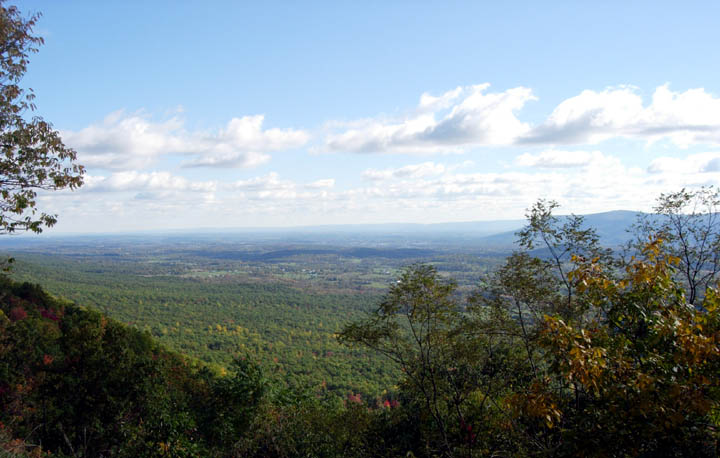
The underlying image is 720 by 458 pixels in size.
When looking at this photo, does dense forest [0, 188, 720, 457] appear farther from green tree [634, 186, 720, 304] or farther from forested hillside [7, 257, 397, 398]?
forested hillside [7, 257, 397, 398]

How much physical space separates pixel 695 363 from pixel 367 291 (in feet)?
335

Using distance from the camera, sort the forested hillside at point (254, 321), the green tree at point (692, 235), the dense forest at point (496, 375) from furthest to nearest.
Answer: the forested hillside at point (254, 321) → the green tree at point (692, 235) → the dense forest at point (496, 375)

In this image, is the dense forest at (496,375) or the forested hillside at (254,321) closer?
the dense forest at (496,375)

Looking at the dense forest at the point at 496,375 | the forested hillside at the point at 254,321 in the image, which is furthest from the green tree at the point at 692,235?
the forested hillside at the point at 254,321

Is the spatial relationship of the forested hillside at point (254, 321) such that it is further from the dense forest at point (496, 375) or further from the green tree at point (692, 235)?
the green tree at point (692, 235)

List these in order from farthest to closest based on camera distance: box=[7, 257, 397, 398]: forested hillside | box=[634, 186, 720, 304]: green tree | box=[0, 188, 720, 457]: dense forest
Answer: box=[7, 257, 397, 398]: forested hillside < box=[634, 186, 720, 304]: green tree < box=[0, 188, 720, 457]: dense forest

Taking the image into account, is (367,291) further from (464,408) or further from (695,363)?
(695,363)

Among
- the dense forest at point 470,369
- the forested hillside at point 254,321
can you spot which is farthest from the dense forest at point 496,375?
the forested hillside at point 254,321

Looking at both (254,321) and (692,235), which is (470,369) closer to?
(692,235)

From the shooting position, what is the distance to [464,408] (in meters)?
11.2

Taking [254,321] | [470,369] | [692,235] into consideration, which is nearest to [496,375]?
[470,369]

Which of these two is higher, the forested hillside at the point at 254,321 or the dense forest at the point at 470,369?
the dense forest at the point at 470,369

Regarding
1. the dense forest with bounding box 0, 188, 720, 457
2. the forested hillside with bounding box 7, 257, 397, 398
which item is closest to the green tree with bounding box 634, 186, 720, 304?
the dense forest with bounding box 0, 188, 720, 457

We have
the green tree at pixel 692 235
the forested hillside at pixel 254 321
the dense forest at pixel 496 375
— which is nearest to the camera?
the dense forest at pixel 496 375
